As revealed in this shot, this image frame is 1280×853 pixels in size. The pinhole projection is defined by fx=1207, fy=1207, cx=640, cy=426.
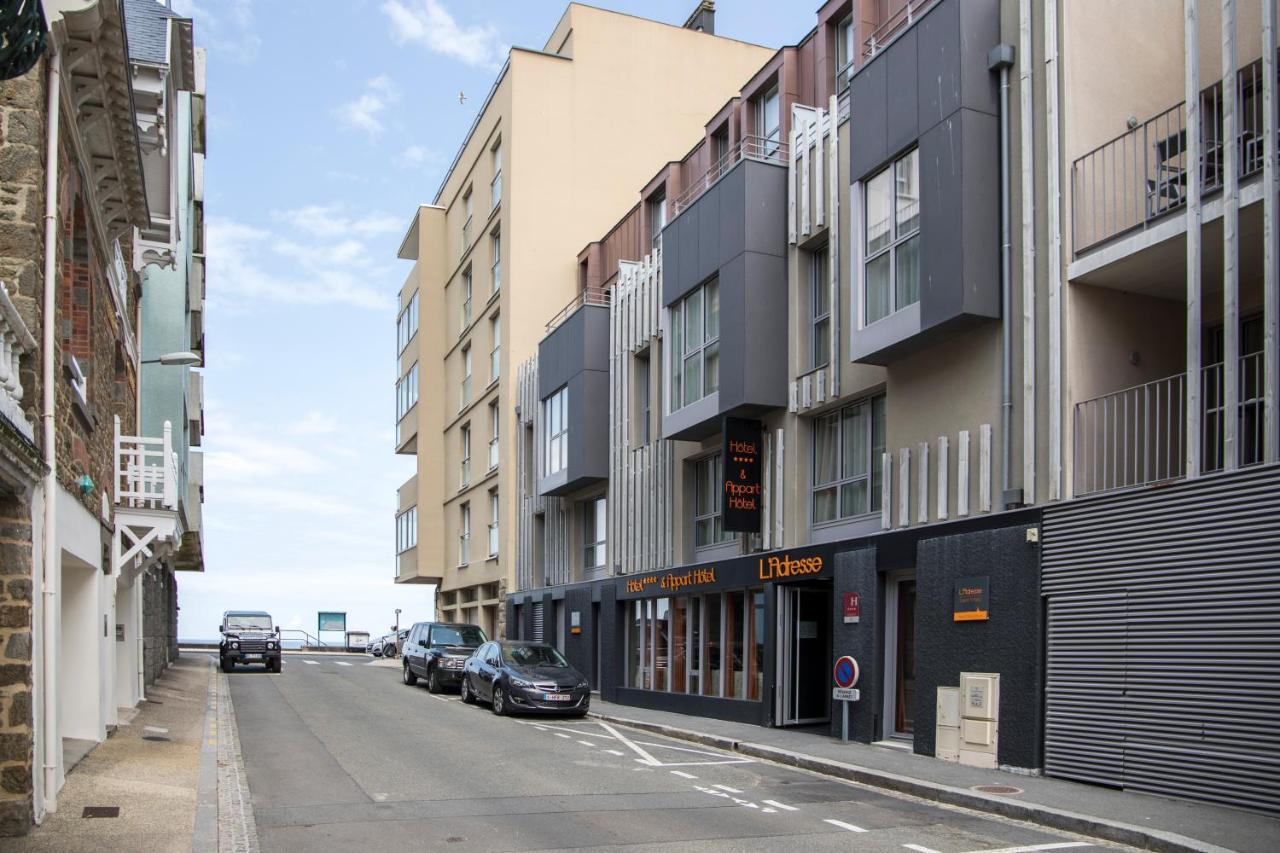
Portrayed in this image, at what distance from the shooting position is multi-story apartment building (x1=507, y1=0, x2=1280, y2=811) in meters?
12.1

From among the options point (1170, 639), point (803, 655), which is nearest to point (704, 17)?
point (803, 655)

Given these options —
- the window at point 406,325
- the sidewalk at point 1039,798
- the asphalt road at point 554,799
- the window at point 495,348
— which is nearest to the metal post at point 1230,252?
the sidewalk at point 1039,798

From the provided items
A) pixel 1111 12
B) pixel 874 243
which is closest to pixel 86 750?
pixel 874 243

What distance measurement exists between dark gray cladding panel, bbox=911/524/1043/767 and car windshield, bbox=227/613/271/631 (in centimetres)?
2470

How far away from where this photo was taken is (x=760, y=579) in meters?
20.2

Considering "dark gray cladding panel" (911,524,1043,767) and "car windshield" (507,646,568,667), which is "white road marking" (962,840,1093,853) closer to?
"dark gray cladding panel" (911,524,1043,767)

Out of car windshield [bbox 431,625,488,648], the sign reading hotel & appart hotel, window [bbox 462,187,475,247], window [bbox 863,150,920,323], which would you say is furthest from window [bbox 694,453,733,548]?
window [bbox 462,187,475,247]

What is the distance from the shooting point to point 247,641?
34.3m

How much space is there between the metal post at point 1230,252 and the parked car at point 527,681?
43.0ft

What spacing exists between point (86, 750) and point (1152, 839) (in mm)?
11347

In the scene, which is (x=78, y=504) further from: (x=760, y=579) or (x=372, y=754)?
(x=760, y=579)

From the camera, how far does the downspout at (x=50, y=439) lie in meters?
10.3

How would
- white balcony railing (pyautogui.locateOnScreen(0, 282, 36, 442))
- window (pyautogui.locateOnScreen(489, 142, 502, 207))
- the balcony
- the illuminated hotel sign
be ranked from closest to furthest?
white balcony railing (pyautogui.locateOnScreen(0, 282, 36, 442)) → the balcony → the illuminated hotel sign → window (pyautogui.locateOnScreen(489, 142, 502, 207))

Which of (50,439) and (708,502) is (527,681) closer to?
(708,502)
